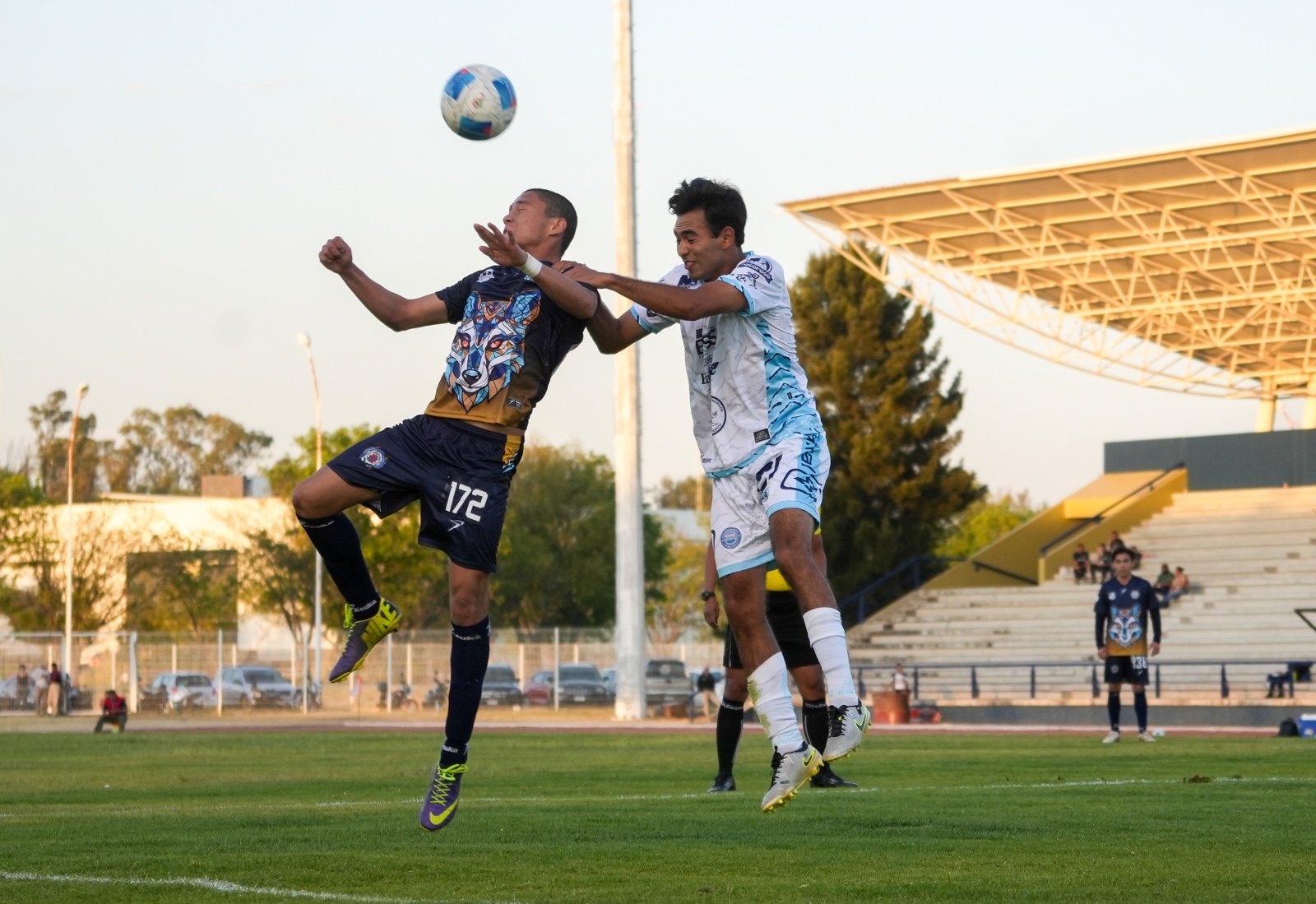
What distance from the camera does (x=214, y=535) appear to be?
2712 inches

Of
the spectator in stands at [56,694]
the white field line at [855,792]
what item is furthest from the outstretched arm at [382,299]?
the spectator in stands at [56,694]


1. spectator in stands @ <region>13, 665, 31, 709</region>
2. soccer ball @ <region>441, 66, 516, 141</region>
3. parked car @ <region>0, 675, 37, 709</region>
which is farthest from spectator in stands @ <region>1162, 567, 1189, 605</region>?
soccer ball @ <region>441, 66, 516, 141</region>

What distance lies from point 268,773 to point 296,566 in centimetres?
4514

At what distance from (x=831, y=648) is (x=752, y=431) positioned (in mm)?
926

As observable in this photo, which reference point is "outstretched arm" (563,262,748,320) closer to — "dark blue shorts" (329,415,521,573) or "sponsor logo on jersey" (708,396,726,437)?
"sponsor logo on jersey" (708,396,726,437)

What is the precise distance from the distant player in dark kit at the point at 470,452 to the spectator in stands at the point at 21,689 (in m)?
37.4

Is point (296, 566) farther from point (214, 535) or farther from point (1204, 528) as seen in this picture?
point (1204, 528)

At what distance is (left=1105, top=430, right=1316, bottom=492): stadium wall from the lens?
45031 mm

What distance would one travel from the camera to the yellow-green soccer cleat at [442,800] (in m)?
7.11

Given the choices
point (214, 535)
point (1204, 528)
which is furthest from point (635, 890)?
point (214, 535)

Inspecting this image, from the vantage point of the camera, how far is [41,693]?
136 feet

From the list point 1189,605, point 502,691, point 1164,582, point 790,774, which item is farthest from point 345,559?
point 502,691

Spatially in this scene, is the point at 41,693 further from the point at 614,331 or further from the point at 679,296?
the point at 679,296

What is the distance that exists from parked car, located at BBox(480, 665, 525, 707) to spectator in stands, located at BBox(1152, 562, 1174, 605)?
48.2 ft
